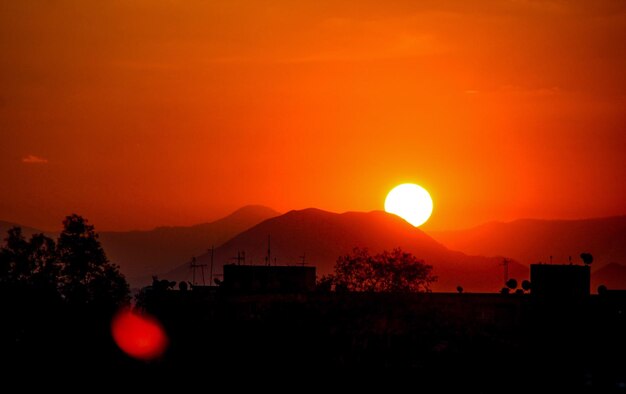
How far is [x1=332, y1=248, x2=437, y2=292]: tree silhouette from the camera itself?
137 meters

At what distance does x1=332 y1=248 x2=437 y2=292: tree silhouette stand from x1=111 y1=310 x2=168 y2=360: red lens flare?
71.3 meters

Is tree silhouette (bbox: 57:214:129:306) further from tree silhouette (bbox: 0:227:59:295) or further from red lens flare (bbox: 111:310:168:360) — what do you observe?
red lens flare (bbox: 111:310:168:360)

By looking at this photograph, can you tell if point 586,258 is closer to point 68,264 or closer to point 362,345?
point 362,345

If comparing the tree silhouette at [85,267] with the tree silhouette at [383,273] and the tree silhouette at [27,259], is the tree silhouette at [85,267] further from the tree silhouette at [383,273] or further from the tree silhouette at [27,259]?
the tree silhouette at [383,273]

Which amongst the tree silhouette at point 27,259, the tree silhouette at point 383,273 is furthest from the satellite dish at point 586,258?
the tree silhouette at point 383,273

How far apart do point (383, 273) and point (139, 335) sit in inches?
3248

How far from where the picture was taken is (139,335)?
2318 inches

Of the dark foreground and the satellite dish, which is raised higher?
the satellite dish

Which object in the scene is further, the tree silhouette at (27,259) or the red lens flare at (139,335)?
the tree silhouette at (27,259)

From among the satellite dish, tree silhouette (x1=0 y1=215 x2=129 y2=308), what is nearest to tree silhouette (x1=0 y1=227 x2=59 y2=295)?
tree silhouette (x1=0 y1=215 x2=129 y2=308)

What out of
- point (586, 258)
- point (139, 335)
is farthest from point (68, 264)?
point (586, 258)

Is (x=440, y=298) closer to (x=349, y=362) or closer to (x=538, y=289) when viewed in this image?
(x=538, y=289)

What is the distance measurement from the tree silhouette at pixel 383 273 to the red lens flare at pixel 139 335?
71280mm

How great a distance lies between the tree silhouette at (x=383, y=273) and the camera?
136625 millimetres
